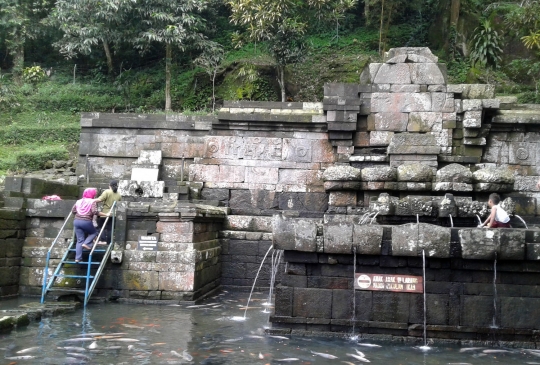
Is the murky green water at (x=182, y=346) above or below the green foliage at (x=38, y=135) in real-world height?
below

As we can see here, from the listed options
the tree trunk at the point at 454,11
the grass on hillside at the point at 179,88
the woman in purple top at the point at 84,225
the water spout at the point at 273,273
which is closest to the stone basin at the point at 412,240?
the water spout at the point at 273,273

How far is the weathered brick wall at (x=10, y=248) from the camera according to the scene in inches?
371

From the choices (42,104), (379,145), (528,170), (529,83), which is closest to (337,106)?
(379,145)

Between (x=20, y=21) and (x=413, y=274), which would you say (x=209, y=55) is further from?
(x=413, y=274)

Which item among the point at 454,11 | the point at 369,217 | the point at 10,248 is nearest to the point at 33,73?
the point at 10,248

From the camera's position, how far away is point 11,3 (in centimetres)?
2641

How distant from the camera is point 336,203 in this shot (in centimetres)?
1113

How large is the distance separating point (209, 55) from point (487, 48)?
1063 cm

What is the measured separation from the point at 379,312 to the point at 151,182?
6.82m

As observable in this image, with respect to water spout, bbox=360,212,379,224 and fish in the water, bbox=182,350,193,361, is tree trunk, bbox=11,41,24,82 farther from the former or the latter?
fish in the water, bbox=182,350,193,361

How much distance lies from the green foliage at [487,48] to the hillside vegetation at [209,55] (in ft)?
0.14

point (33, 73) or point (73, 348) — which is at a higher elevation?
point (33, 73)

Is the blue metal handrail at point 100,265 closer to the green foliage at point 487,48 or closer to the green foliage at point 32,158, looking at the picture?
the green foliage at point 32,158

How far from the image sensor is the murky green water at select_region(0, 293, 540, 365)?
5.84m
